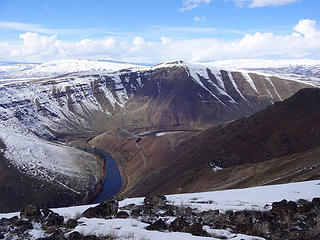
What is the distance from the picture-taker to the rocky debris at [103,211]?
10.1m

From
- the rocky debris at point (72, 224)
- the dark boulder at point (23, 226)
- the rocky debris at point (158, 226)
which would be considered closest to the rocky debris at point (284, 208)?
the rocky debris at point (158, 226)

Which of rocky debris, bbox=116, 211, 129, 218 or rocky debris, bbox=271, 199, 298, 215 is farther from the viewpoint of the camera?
rocky debris, bbox=116, 211, 129, 218

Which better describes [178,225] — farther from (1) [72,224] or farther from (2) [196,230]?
(1) [72,224]

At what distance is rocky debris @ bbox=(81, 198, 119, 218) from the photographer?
10.1 m

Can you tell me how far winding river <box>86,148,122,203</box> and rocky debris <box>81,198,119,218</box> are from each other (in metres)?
63.0

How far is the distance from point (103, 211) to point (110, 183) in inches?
3006

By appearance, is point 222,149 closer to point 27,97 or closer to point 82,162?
point 82,162

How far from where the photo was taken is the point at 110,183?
83750mm

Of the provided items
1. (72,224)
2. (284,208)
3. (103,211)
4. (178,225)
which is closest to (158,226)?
(178,225)

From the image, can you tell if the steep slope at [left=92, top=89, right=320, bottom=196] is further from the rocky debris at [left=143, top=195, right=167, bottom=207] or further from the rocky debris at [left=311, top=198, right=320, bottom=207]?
the rocky debris at [left=311, top=198, right=320, bottom=207]

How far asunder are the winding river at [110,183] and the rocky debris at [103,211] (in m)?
63.0

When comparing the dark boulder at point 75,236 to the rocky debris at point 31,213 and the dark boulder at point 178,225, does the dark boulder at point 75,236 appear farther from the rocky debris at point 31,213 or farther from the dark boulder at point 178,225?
the rocky debris at point 31,213

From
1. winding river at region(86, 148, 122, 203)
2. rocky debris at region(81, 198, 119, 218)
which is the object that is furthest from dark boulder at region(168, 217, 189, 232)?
winding river at region(86, 148, 122, 203)

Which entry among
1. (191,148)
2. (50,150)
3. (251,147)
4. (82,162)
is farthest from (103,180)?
(251,147)
